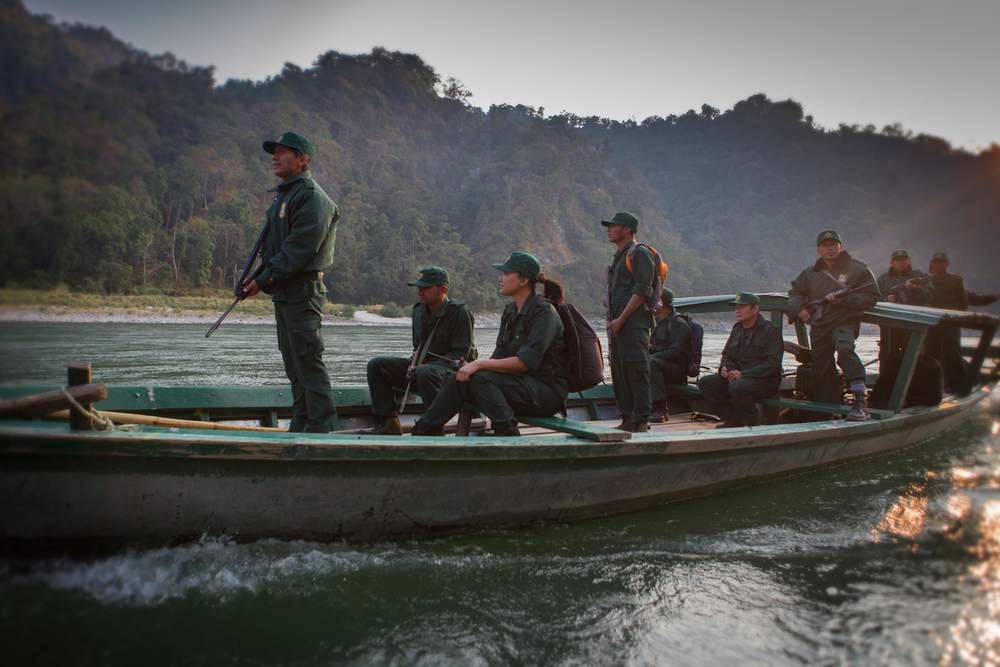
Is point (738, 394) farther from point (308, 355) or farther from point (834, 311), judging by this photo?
point (308, 355)

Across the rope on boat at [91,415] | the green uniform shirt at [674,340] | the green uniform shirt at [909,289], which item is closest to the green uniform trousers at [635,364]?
the green uniform shirt at [674,340]

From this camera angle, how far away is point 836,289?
20.5ft

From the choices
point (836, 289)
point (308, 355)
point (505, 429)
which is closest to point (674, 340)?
point (836, 289)

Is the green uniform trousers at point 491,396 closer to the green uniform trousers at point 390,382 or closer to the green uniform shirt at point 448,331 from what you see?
the green uniform trousers at point 390,382

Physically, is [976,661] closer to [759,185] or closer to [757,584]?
[757,584]

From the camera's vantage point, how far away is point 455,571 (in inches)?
140

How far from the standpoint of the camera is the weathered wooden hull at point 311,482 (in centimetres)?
284

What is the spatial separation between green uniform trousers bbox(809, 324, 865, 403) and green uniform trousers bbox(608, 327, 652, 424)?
7.07ft

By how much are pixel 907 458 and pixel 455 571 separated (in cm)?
569

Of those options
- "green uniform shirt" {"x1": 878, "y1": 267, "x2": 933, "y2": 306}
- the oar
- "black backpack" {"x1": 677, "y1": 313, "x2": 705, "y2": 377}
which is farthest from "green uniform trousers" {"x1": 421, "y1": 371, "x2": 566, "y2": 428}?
"green uniform shirt" {"x1": 878, "y1": 267, "x2": 933, "y2": 306}

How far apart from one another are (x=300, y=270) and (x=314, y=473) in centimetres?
139

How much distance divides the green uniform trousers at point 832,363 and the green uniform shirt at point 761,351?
41 centimetres

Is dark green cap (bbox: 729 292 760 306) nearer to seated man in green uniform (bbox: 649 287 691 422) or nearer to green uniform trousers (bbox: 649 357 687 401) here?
seated man in green uniform (bbox: 649 287 691 422)

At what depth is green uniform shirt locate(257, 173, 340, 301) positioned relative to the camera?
13.4 ft
